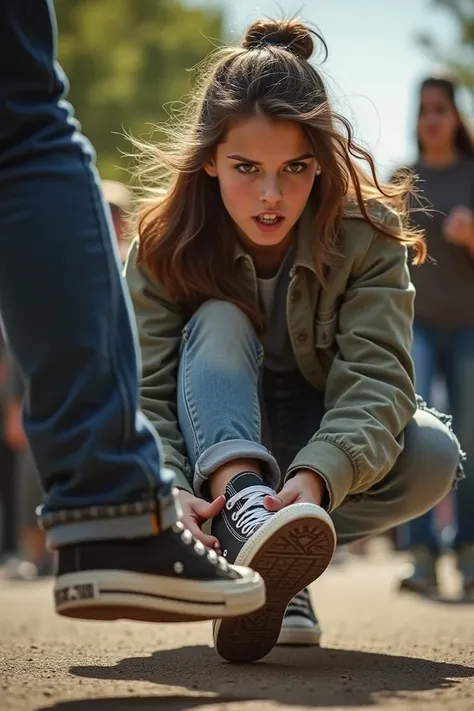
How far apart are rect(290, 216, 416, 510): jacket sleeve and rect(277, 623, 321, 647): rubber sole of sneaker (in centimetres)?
56

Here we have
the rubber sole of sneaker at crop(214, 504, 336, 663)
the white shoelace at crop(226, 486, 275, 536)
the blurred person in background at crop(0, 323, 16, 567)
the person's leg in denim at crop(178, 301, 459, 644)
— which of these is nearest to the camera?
the rubber sole of sneaker at crop(214, 504, 336, 663)

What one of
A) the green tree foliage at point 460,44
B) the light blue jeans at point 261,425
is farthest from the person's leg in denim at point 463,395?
the green tree foliage at point 460,44

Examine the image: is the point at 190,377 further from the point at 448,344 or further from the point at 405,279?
the point at 448,344

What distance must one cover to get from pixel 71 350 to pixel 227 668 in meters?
0.87

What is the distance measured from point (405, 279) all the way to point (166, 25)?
21345mm

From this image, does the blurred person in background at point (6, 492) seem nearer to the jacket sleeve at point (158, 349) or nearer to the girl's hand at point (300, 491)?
the jacket sleeve at point (158, 349)

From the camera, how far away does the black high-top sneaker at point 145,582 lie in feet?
7.07

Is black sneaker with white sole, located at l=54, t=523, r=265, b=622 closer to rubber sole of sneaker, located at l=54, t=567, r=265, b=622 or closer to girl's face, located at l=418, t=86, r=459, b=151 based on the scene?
rubber sole of sneaker, located at l=54, t=567, r=265, b=622

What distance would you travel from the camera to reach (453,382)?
230 inches

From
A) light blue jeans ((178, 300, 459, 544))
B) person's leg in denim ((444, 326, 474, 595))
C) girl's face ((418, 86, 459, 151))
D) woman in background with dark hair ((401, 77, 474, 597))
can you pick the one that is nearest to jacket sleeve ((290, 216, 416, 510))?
light blue jeans ((178, 300, 459, 544))

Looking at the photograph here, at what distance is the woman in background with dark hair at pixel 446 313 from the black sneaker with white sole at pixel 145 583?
11.2 ft

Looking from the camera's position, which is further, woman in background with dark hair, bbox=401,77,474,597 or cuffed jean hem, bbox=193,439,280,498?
woman in background with dark hair, bbox=401,77,474,597

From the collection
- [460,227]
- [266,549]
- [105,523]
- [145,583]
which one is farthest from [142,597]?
[460,227]

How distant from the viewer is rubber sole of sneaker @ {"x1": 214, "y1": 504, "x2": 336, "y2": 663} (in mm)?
2482
